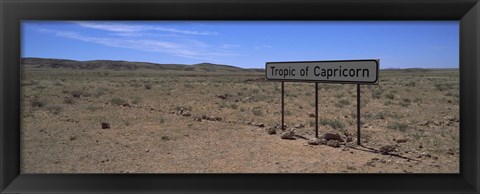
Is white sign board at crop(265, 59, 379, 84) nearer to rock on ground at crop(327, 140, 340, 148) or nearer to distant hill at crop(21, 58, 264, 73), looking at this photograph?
rock on ground at crop(327, 140, 340, 148)

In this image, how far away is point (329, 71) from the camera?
6.62 meters

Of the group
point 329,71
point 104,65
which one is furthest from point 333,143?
point 104,65

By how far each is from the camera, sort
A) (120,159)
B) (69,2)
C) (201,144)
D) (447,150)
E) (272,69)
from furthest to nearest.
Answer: (272,69) → (201,144) → (447,150) → (120,159) → (69,2)

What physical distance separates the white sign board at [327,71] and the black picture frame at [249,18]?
3.31 m

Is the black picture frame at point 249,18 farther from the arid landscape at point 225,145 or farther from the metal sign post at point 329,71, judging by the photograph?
the metal sign post at point 329,71

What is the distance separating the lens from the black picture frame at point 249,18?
2.36 meters

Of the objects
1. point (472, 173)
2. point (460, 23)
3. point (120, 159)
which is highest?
point (460, 23)

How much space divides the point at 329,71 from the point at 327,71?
44 millimetres

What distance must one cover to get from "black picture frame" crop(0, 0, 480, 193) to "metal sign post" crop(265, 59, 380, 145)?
3.30m

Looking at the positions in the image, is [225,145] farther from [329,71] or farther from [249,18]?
[249,18]

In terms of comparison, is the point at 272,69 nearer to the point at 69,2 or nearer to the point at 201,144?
the point at 201,144

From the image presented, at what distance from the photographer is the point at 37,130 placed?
28.0 feet

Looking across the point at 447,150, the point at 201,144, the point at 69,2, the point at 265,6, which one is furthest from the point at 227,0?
the point at 447,150

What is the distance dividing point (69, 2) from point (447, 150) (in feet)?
21.4
